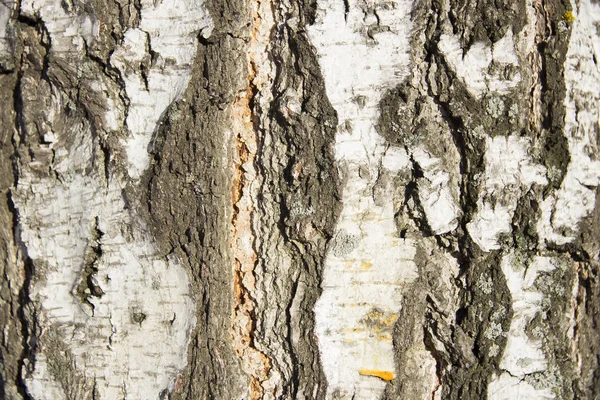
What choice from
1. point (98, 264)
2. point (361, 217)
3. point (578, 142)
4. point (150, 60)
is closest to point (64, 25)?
point (150, 60)

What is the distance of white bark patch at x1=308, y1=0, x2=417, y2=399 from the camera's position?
124cm

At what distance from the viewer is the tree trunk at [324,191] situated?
4.09 ft

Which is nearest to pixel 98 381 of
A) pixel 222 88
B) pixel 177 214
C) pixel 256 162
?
pixel 177 214

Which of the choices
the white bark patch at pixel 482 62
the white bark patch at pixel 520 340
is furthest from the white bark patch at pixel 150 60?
the white bark patch at pixel 520 340

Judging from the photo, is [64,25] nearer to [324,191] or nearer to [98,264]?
[98,264]

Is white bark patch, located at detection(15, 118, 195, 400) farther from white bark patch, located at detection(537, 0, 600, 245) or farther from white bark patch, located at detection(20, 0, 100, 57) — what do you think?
white bark patch, located at detection(537, 0, 600, 245)

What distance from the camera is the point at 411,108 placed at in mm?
1241

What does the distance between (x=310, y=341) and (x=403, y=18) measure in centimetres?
78

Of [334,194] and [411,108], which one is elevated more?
[411,108]

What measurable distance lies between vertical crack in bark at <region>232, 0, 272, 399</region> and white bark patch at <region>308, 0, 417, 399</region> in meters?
0.15

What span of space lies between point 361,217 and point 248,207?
275 millimetres

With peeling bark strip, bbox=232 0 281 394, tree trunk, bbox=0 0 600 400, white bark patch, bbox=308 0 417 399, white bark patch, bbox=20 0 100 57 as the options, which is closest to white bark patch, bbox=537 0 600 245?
tree trunk, bbox=0 0 600 400

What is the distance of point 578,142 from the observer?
4.41 feet

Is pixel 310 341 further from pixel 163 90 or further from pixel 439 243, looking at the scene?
pixel 163 90
